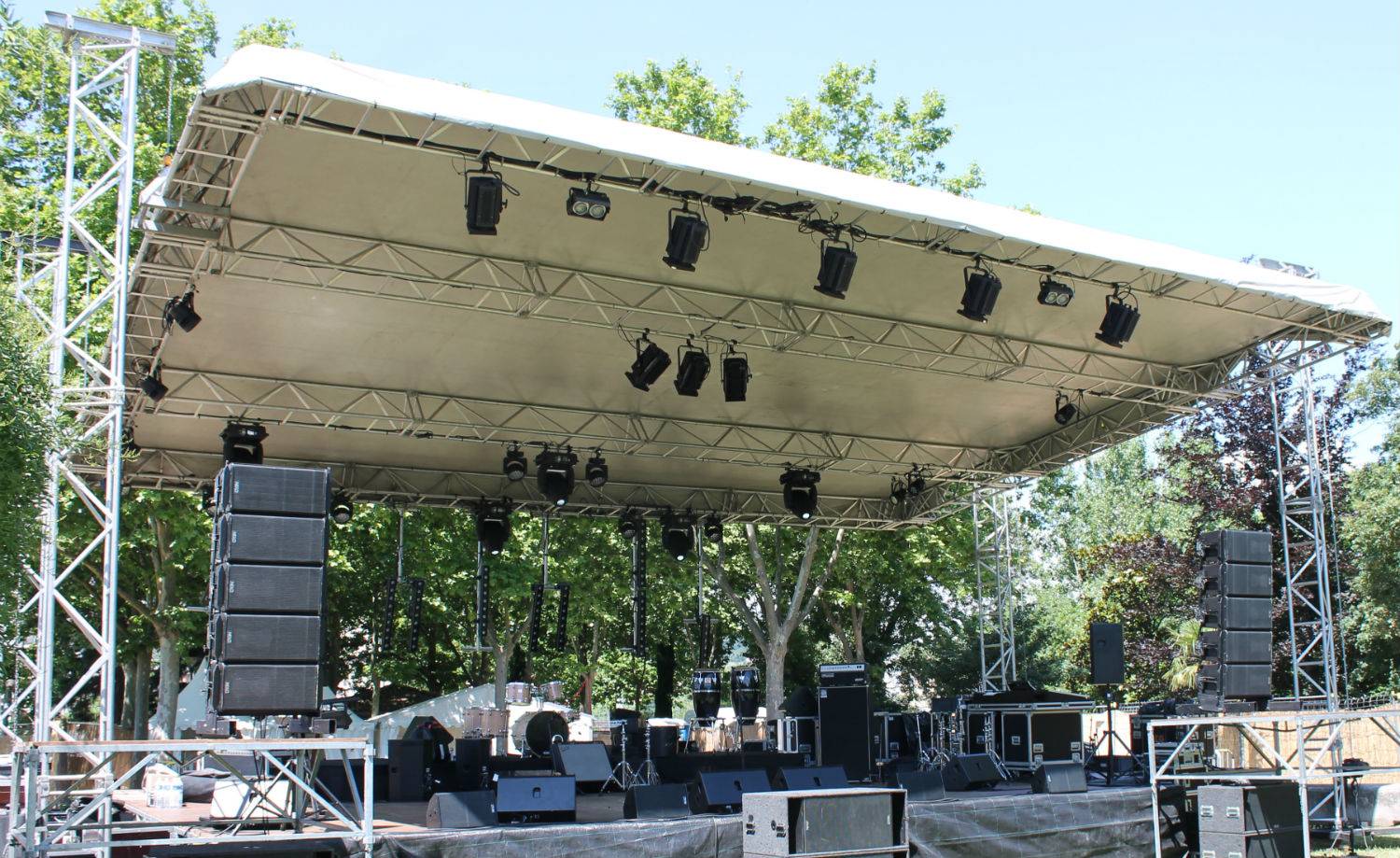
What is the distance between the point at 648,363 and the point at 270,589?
14.9 ft

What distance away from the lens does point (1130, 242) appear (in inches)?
337

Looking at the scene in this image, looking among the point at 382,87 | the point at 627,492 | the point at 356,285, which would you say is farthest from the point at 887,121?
the point at 382,87

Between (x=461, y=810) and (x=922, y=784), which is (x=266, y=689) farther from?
(x=922, y=784)

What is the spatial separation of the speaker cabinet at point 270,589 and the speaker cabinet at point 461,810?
2.09 meters

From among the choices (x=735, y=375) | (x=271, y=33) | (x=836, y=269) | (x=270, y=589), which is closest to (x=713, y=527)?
(x=735, y=375)

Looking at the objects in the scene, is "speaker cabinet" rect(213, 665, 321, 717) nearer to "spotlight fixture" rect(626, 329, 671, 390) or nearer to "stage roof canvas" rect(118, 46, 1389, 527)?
"stage roof canvas" rect(118, 46, 1389, 527)

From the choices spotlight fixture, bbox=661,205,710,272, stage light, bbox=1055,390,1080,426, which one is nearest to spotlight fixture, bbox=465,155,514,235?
spotlight fixture, bbox=661,205,710,272

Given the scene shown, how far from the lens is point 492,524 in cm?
1424

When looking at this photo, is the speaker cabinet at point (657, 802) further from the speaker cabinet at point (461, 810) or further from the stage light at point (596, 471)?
the stage light at point (596, 471)

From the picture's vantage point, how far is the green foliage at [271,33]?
69.2 ft

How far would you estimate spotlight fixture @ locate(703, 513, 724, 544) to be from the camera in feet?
50.3

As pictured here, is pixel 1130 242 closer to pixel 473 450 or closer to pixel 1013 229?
pixel 1013 229

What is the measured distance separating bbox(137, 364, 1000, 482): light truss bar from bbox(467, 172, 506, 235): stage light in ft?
14.6

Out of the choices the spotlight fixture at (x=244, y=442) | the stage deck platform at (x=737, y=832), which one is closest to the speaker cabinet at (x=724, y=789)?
the stage deck platform at (x=737, y=832)
